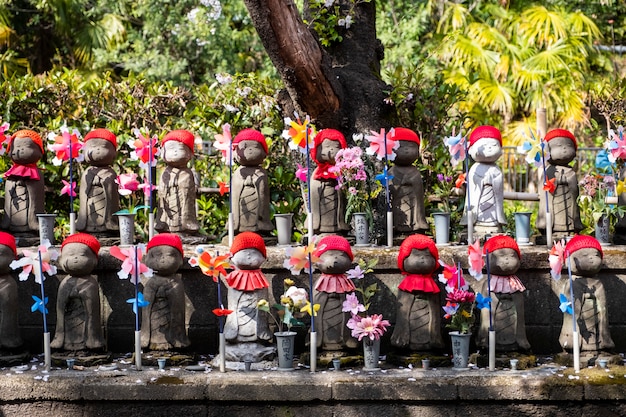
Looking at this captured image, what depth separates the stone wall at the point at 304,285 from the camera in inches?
288

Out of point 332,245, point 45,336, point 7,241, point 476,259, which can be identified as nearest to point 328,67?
point 332,245

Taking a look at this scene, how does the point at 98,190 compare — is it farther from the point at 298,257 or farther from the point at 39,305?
the point at 298,257

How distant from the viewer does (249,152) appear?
7.62 meters

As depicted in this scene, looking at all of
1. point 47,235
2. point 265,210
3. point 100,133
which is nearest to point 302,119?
point 265,210

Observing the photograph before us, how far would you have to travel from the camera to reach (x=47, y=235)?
25.4ft

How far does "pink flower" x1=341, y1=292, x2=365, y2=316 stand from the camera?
684 cm

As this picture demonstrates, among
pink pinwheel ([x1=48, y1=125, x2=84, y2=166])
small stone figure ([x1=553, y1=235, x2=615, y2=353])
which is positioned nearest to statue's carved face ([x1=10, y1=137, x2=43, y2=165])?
pink pinwheel ([x1=48, y1=125, x2=84, y2=166])

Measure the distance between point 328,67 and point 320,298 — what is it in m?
1.99

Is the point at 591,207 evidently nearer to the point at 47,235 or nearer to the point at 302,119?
the point at 302,119

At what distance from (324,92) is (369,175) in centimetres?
75

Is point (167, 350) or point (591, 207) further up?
point (591, 207)

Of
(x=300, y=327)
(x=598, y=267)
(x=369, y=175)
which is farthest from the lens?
(x=369, y=175)

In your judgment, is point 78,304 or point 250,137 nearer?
point 78,304

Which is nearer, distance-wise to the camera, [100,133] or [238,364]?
[238,364]
